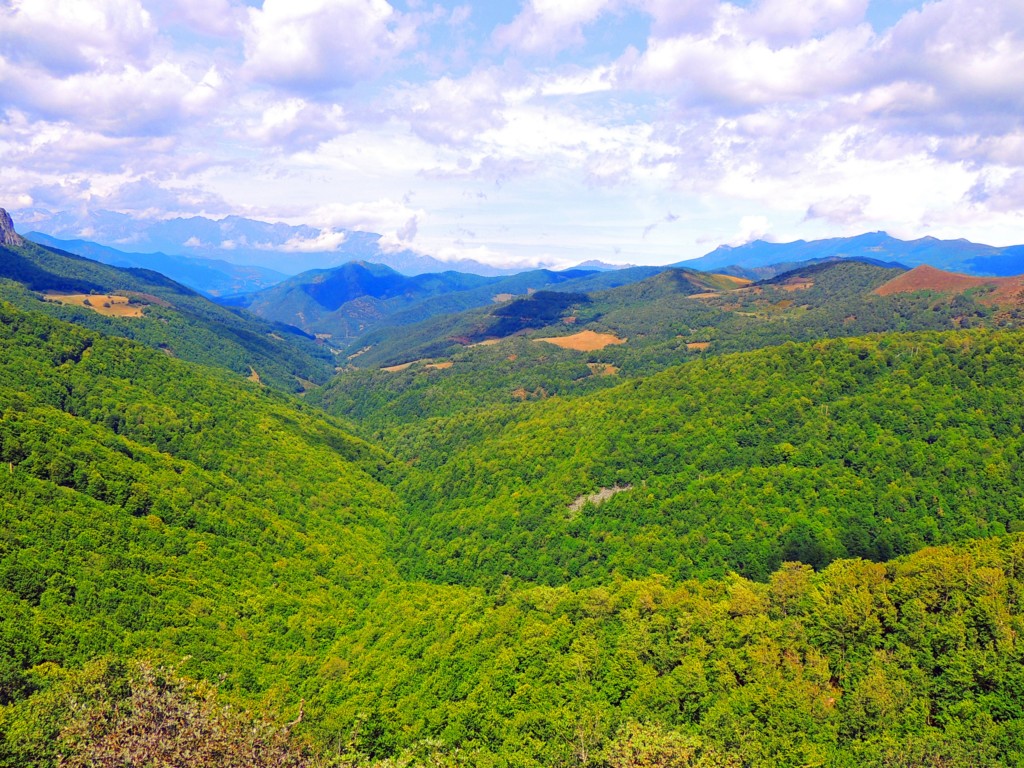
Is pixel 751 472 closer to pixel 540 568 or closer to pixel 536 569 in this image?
pixel 540 568

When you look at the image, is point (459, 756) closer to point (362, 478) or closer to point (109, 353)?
point (362, 478)

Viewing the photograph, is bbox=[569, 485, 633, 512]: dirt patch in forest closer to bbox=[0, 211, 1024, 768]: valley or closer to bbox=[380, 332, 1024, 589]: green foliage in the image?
bbox=[380, 332, 1024, 589]: green foliage

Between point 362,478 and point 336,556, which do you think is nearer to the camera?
point 336,556

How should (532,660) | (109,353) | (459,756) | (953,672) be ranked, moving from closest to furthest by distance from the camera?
1. (953,672)
2. (459,756)
3. (532,660)
4. (109,353)

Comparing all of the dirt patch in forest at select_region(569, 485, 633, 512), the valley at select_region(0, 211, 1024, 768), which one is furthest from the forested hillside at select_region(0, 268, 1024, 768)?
the dirt patch in forest at select_region(569, 485, 633, 512)

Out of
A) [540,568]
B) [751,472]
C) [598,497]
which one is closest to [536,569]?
[540,568]

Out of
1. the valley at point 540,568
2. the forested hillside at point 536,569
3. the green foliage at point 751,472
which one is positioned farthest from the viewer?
the green foliage at point 751,472

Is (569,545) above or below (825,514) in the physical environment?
below

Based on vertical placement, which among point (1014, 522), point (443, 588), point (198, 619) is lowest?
point (443, 588)

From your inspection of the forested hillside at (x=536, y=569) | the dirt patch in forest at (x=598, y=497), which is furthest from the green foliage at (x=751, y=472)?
the dirt patch in forest at (x=598, y=497)

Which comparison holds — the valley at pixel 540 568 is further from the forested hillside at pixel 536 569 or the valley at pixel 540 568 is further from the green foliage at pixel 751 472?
the green foliage at pixel 751 472

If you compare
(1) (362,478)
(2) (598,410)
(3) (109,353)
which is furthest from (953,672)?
(3) (109,353)
